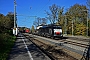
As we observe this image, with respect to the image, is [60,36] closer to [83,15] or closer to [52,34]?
[52,34]

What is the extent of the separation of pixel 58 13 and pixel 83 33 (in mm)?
20304

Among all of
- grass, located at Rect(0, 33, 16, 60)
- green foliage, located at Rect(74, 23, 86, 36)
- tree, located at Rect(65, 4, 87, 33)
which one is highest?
tree, located at Rect(65, 4, 87, 33)

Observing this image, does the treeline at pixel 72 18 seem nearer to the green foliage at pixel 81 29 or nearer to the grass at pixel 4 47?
the green foliage at pixel 81 29

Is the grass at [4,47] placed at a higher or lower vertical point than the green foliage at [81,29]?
lower

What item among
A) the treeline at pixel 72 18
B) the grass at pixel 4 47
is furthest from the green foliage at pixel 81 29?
the grass at pixel 4 47

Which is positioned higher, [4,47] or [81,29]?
[81,29]

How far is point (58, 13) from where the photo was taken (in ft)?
269

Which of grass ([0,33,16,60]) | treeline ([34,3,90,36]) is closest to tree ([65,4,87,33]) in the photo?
treeline ([34,3,90,36])

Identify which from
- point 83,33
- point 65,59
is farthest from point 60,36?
point 65,59

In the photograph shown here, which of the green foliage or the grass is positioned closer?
the grass

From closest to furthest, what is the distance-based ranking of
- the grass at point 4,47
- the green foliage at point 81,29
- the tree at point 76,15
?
the grass at point 4,47, the green foliage at point 81,29, the tree at point 76,15

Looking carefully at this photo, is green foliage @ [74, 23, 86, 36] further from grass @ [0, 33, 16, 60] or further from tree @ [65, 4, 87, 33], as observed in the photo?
grass @ [0, 33, 16, 60]

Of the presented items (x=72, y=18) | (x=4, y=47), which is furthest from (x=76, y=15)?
(x=4, y=47)

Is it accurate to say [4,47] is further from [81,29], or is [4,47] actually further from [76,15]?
[76,15]
